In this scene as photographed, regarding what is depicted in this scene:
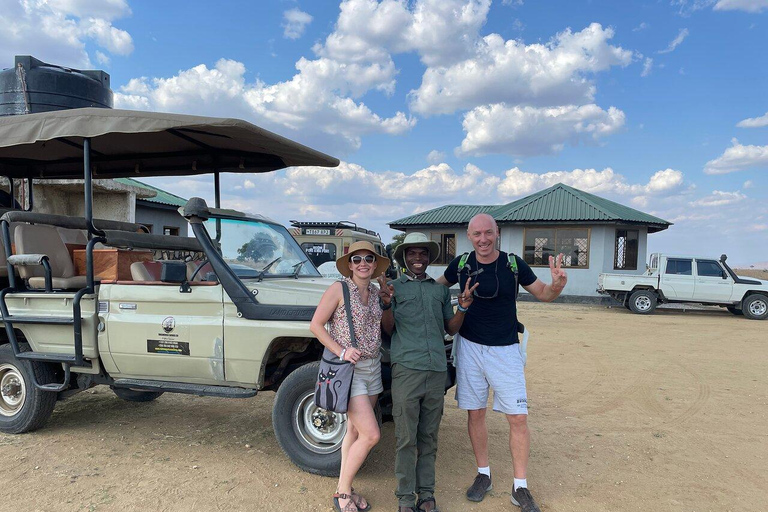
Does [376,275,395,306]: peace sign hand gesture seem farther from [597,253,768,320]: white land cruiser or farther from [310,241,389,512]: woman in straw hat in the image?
[597,253,768,320]: white land cruiser

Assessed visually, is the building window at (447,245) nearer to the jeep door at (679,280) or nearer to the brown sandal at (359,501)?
the jeep door at (679,280)

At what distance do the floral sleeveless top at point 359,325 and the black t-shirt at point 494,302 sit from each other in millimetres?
678

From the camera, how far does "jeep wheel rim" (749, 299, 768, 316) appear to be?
15742mm

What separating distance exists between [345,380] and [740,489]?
3.17 meters

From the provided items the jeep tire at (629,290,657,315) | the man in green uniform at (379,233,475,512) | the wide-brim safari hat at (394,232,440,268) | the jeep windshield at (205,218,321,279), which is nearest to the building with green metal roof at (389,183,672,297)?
the jeep tire at (629,290,657,315)

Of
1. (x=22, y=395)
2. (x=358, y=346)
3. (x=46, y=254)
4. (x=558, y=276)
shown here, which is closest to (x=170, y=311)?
(x=46, y=254)

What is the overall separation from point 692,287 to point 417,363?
15.4 meters

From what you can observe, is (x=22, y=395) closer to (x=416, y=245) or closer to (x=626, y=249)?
(x=416, y=245)

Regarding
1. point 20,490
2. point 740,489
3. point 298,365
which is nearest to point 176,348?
point 298,365

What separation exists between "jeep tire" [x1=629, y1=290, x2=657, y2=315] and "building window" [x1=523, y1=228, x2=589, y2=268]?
388 centimetres

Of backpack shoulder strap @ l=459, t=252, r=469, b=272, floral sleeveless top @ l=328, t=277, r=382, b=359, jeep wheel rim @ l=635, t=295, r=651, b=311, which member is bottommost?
jeep wheel rim @ l=635, t=295, r=651, b=311

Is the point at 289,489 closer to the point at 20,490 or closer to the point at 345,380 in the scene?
the point at 345,380

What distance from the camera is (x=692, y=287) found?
631 inches

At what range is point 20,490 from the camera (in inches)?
151
